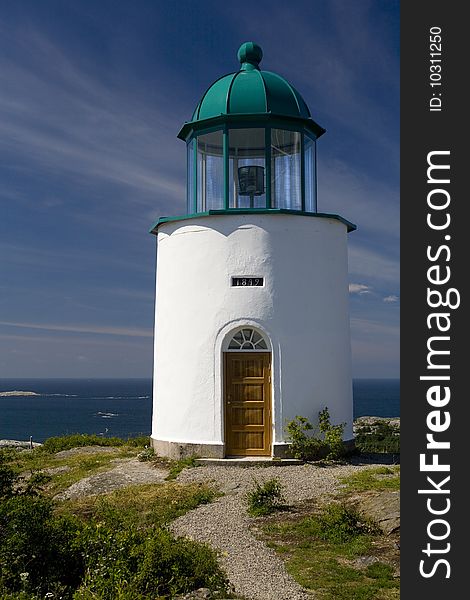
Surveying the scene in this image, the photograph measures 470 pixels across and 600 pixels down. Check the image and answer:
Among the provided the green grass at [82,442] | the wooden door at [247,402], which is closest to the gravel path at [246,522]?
the wooden door at [247,402]

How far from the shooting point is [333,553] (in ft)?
24.9

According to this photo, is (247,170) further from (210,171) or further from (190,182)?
(190,182)

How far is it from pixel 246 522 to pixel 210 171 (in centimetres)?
789

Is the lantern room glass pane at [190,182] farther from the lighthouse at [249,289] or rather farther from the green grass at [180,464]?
the green grass at [180,464]

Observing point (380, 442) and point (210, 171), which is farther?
point (380, 442)

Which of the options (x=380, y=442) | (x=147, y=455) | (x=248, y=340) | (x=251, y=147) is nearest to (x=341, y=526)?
(x=248, y=340)

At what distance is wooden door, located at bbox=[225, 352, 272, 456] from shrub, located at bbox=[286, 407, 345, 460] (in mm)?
531

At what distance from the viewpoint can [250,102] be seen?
1363 centimetres

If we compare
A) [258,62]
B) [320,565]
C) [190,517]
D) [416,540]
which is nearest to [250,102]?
[258,62]

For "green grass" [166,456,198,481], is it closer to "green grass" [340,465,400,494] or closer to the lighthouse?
the lighthouse

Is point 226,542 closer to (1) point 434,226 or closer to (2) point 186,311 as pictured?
(1) point 434,226

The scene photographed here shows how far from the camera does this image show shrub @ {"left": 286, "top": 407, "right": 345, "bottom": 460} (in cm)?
1287

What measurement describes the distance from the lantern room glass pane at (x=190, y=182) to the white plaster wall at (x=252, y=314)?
0.57 meters

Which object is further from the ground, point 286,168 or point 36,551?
point 286,168
